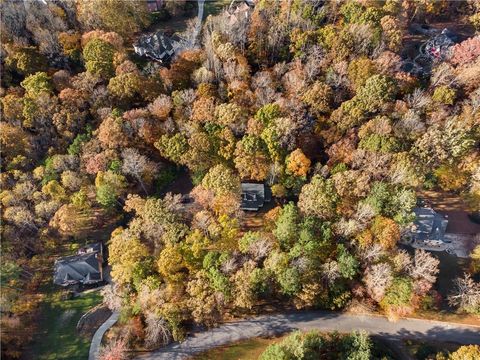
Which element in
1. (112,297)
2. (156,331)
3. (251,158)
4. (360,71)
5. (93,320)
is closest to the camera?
(156,331)

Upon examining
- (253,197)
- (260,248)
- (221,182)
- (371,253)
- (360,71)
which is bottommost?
(371,253)

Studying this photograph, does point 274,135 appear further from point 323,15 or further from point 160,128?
point 323,15

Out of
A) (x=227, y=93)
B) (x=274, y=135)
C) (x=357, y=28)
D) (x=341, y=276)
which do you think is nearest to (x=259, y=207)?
(x=274, y=135)

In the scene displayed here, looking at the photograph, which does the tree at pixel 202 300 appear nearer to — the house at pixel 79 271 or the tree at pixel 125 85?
the house at pixel 79 271

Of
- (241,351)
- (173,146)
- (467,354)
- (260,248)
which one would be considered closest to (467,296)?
(467,354)

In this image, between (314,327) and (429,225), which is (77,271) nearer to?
(314,327)

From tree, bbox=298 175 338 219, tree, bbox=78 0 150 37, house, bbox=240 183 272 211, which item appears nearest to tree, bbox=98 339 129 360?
house, bbox=240 183 272 211

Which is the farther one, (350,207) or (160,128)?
(160,128)

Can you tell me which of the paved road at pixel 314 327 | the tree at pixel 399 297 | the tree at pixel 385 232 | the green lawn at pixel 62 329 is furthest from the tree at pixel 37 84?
the tree at pixel 399 297
